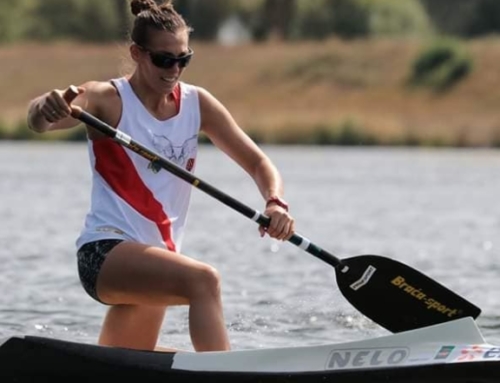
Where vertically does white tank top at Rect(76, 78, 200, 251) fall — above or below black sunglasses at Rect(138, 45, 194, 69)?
below

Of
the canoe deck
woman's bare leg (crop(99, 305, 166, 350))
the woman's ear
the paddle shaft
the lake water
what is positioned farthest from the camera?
the lake water

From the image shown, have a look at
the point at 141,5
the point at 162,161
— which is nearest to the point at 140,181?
the point at 162,161

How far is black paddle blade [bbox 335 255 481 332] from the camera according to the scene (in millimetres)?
7285

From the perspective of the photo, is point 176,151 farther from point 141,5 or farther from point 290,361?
point 290,361

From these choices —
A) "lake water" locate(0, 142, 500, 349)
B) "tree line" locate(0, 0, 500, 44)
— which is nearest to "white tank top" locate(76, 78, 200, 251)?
"lake water" locate(0, 142, 500, 349)

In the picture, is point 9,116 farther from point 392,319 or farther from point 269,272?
point 392,319

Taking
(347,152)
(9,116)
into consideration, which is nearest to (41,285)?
(347,152)

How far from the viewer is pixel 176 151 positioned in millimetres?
7387

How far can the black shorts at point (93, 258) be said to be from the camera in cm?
704

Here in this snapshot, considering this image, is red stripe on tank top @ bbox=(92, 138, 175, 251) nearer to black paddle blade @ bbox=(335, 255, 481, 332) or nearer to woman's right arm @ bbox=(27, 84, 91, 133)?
woman's right arm @ bbox=(27, 84, 91, 133)

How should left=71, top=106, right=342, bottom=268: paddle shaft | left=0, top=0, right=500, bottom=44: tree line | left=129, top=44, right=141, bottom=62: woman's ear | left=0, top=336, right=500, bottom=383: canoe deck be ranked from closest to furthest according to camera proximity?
left=0, top=336, right=500, bottom=383: canoe deck → left=71, top=106, right=342, bottom=268: paddle shaft → left=129, top=44, right=141, bottom=62: woman's ear → left=0, top=0, right=500, bottom=44: tree line

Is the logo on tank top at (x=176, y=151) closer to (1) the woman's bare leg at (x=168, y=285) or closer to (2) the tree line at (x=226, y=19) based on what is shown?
(1) the woman's bare leg at (x=168, y=285)

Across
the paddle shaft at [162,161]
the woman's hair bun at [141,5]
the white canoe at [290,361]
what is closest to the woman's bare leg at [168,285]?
the white canoe at [290,361]

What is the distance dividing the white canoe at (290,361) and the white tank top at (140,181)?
54 cm
